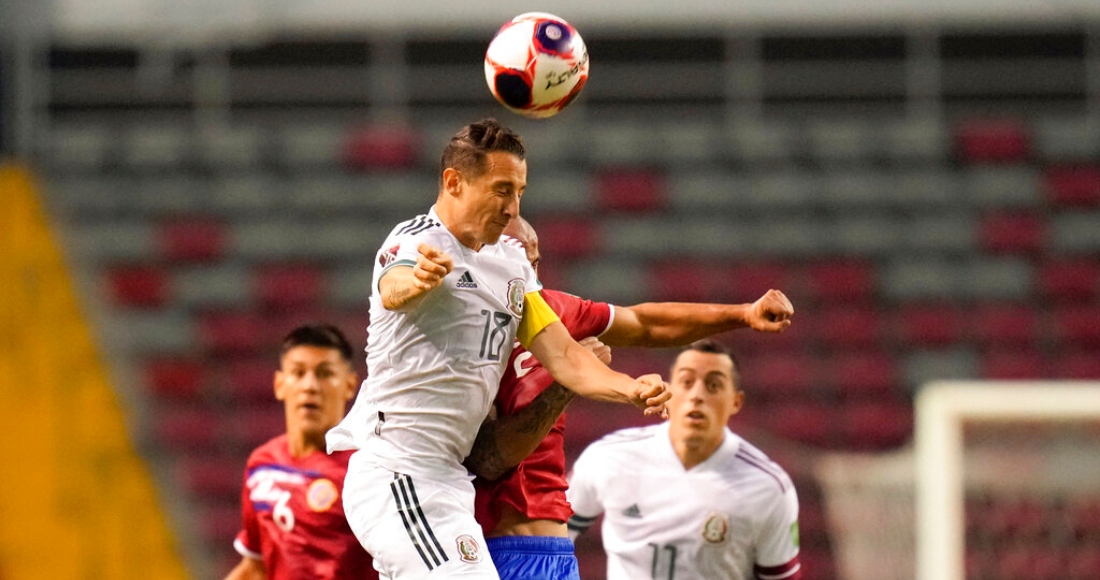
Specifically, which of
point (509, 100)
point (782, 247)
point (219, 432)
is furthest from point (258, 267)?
point (509, 100)

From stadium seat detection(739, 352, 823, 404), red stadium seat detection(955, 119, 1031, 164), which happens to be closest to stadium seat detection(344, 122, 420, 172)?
stadium seat detection(739, 352, 823, 404)

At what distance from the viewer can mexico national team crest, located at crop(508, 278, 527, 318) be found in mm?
4160

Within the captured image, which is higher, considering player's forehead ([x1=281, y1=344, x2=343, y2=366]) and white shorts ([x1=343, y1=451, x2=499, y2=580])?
player's forehead ([x1=281, y1=344, x2=343, y2=366])

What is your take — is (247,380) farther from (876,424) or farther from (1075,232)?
(1075,232)

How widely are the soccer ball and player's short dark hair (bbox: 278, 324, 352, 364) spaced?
4.71ft

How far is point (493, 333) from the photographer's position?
414 cm

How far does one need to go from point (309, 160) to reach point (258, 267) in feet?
2.95

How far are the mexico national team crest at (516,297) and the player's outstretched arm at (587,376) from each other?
0.09 m

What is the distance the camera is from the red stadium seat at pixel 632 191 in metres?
12.0

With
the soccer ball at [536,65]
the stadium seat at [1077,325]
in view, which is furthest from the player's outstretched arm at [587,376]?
the stadium seat at [1077,325]

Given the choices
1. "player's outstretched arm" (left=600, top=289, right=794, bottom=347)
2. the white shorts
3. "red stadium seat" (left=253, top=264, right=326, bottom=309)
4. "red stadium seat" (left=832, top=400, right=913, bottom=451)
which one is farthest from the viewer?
"red stadium seat" (left=253, top=264, right=326, bottom=309)

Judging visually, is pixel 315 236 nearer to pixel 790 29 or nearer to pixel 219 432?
pixel 219 432

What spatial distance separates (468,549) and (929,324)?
795 centimetres

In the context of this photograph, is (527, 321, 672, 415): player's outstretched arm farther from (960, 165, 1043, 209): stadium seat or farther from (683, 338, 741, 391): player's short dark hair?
(960, 165, 1043, 209): stadium seat
